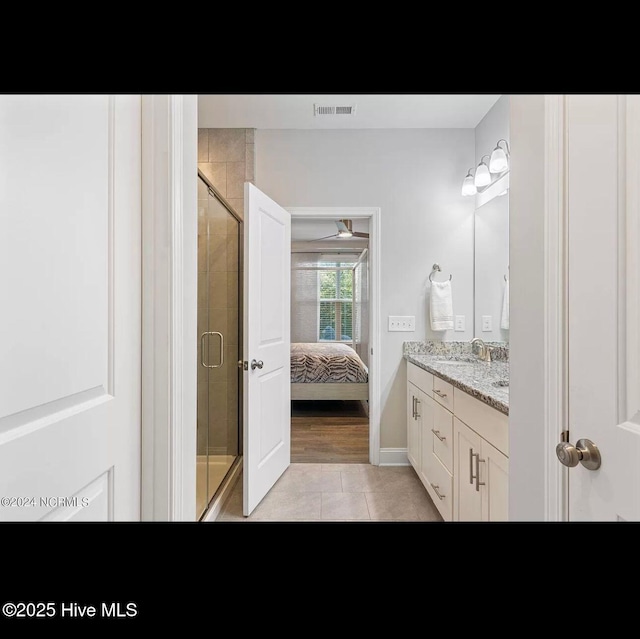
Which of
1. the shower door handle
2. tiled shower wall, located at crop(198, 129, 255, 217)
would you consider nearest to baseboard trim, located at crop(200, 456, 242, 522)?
the shower door handle

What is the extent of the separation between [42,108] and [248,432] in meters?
1.49

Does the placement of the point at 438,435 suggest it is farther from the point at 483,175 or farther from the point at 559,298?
the point at 483,175

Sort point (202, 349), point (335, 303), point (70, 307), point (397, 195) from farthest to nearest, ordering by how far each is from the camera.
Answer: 1. point (335, 303)
2. point (397, 195)
3. point (202, 349)
4. point (70, 307)

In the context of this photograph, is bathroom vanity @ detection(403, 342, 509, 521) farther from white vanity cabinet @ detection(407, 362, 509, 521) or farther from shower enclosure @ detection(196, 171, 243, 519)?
shower enclosure @ detection(196, 171, 243, 519)

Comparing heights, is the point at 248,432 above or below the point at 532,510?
below

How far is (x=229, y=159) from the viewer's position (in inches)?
92.3

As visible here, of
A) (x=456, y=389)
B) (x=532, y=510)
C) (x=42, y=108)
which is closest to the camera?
(x=42, y=108)

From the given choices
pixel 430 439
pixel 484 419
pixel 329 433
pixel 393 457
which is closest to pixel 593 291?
pixel 484 419

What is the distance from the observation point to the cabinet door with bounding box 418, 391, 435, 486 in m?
1.83

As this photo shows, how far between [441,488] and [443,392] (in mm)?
424

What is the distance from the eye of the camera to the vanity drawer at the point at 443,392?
60.7 inches
